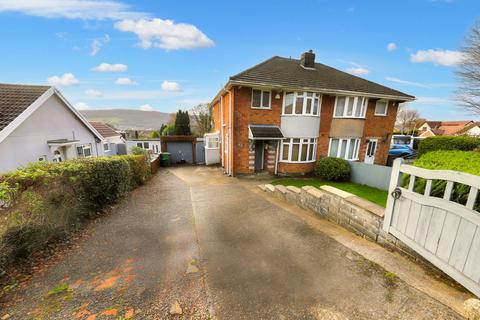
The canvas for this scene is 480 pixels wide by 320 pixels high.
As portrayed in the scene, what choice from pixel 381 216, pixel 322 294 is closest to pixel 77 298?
pixel 322 294

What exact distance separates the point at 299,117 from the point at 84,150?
14388mm

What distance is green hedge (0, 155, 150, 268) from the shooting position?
3471 millimetres

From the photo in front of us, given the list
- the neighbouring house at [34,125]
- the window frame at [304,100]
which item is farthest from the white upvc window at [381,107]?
the neighbouring house at [34,125]

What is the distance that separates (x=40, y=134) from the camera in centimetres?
907

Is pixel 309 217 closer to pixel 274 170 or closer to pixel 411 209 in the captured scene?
pixel 411 209

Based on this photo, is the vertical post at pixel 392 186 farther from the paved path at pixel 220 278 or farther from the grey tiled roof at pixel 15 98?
the grey tiled roof at pixel 15 98

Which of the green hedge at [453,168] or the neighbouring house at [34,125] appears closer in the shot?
the green hedge at [453,168]

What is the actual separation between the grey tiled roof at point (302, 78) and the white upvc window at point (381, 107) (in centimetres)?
63

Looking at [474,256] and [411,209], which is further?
[411,209]

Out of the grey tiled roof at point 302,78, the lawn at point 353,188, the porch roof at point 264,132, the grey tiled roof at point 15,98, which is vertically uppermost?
the grey tiled roof at point 302,78

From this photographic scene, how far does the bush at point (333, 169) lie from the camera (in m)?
11.1

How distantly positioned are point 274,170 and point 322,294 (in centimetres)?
976

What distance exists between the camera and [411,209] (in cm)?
329

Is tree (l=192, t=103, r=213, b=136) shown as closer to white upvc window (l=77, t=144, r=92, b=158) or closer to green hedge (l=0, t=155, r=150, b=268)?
white upvc window (l=77, t=144, r=92, b=158)
